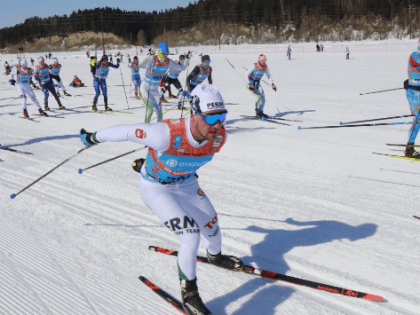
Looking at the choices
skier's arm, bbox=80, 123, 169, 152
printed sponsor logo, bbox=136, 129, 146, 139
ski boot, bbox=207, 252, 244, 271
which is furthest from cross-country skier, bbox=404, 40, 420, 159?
printed sponsor logo, bbox=136, 129, 146, 139

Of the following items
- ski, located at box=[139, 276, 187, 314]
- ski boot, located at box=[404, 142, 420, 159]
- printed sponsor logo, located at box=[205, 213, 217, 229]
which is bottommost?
ski, located at box=[139, 276, 187, 314]

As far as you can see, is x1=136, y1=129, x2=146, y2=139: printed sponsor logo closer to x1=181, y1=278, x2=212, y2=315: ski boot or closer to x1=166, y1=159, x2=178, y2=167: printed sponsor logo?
x1=166, y1=159, x2=178, y2=167: printed sponsor logo

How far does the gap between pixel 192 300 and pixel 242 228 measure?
5.80 ft

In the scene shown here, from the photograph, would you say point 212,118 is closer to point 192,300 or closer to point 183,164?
point 183,164

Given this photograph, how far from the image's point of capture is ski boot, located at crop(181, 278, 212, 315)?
300 centimetres

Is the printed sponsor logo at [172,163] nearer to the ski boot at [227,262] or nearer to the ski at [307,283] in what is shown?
the ski boot at [227,262]

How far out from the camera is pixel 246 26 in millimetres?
78688

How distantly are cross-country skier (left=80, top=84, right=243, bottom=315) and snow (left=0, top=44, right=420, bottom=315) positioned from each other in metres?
0.63

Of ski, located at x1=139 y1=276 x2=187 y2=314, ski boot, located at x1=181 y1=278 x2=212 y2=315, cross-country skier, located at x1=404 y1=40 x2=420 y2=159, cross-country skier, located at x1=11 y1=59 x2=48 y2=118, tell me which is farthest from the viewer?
cross-country skier, located at x1=11 y1=59 x2=48 y2=118

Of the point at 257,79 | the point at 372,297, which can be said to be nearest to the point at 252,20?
the point at 257,79

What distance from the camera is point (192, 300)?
119 inches

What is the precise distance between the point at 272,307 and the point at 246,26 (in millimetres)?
80937

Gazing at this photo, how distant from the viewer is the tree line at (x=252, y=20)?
6500 centimetres

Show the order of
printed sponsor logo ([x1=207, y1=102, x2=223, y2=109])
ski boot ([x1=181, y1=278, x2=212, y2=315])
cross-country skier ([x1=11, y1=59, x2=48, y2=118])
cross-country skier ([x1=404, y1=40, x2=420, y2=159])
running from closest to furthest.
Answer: printed sponsor logo ([x1=207, y1=102, x2=223, y2=109]), ski boot ([x1=181, y1=278, x2=212, y2=315]), cross-country skier ([x1=404, y1=40, x2=420, y2=159]), cross-country skier ([x1=11, y1=59, x2=48, y2=118])
